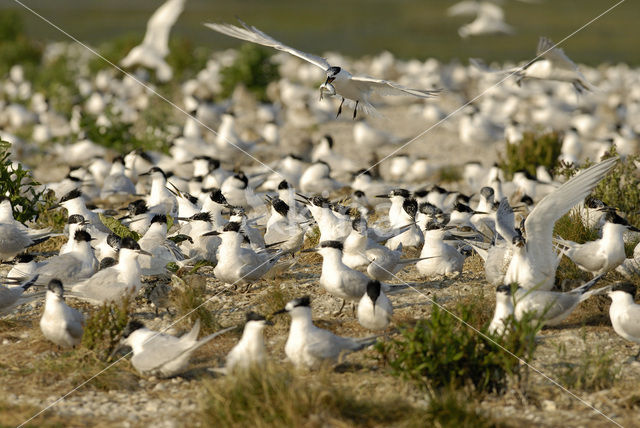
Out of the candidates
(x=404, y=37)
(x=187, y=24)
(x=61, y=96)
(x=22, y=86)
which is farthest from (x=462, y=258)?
(x=187, y=24)

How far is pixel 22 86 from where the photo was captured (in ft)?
68.4

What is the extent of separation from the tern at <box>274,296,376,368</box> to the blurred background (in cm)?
2893

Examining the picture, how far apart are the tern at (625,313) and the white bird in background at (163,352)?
9.09ft

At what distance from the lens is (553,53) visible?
8.94 meters

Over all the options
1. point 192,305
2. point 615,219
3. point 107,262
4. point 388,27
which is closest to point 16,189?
point 107,262

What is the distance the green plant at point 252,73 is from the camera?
1927 cm

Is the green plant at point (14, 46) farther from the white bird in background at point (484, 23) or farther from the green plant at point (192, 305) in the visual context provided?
the green plant at point (192, 305)

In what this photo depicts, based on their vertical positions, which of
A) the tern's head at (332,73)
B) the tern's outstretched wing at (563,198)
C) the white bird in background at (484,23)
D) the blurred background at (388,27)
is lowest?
the blurred background at (388,27)

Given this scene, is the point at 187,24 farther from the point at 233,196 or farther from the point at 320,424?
the point at 320,424

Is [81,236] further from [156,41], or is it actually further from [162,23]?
[156,41]

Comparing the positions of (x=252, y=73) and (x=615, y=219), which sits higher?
(x=615, y=219)

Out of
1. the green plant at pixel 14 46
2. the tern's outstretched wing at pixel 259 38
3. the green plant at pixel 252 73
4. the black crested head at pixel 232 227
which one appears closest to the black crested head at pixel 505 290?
the black crested head at pixel 232 227

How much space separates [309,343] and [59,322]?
1.81 meters

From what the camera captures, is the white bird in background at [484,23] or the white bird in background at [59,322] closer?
the white bird in background at [59,322]
